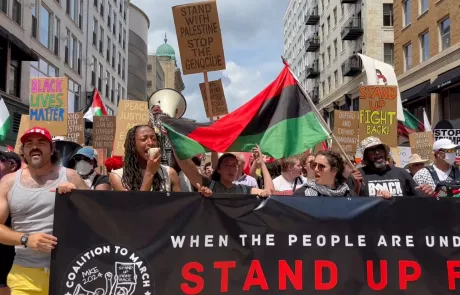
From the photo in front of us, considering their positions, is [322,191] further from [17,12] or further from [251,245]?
[17,12]

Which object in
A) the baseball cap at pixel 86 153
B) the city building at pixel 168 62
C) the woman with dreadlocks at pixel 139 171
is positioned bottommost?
the woman with dreadlocks at pixel 139 171

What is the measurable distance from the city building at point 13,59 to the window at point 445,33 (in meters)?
17.3

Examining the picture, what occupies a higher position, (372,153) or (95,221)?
(372,153)

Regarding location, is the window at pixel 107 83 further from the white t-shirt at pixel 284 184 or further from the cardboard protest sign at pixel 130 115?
the white t-shirt at pixel 284 184

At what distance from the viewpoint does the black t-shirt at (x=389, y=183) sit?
4.91 metres

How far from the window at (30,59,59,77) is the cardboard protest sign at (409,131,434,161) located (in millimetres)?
16923

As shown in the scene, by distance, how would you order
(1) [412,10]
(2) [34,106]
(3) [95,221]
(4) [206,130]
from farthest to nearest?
(1) [412,10], (2) [34,106], (4) [206,130], (3) [95,221]

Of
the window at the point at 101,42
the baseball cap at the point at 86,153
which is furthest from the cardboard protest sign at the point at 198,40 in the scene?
the window at the point at 101,42

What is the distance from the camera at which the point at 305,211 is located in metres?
3.94

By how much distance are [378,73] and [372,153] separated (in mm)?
5760

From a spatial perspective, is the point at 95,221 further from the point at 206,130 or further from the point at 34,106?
the point at 34,106

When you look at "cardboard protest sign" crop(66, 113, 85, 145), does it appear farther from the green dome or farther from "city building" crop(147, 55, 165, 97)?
the green dome

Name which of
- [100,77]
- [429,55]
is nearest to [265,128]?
[429,55]

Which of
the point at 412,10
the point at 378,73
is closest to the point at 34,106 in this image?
the point at 378,73
